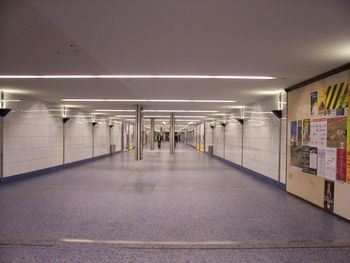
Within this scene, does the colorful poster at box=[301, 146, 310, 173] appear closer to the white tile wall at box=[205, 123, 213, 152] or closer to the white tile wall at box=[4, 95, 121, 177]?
the white tile wall at box=[4, 95, 121, 177]

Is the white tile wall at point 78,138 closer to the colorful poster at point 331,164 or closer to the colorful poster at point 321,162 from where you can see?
the colorful poster at point 321,162

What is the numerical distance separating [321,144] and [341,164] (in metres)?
0.83

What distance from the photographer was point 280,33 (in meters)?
3.87

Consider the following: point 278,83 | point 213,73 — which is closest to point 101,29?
point 213,73

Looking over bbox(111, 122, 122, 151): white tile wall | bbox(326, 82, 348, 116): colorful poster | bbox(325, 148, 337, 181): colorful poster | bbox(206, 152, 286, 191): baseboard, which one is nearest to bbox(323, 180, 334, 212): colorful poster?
bbox(325, 148, 337, 181): colorful poster

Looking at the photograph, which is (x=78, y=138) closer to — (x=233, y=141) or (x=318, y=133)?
(x=233, y=141)

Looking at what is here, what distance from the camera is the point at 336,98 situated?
5906 mm

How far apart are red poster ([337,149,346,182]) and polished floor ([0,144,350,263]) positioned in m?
0.93

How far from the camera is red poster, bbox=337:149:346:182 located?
18.3 ft

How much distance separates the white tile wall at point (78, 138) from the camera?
1469 centimetres

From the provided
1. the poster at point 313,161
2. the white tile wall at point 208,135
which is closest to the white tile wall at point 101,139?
the white tile wall at point 208,135

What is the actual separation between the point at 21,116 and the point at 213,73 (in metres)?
8.32

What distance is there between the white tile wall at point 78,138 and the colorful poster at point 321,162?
12.5 metres

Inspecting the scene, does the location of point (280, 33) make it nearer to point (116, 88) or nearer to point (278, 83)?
point (278, 83)
